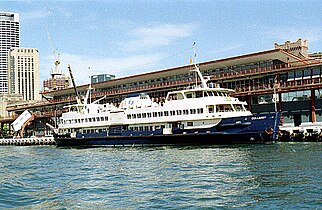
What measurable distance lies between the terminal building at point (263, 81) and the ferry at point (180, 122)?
152 inches

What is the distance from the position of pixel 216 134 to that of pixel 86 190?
83.2 ft

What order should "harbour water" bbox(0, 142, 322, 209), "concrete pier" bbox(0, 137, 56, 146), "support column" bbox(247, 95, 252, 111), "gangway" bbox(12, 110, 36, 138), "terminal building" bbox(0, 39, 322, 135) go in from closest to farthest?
"harbour water" bbox(0, 142, 322, 209) → "terminal building" bbox(0, 39, 322, 135) → "support column" bbox(247, 95, 252, 111) → "concrete pier" bbox(0, 137, 56, 146) → "gangway" bbox(12, 110, 36, 138)

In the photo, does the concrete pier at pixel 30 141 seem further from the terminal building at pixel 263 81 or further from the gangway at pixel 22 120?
the terminal building at pixel 263 81

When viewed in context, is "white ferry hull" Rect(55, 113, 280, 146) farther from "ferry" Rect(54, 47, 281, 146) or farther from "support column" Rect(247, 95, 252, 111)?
"support column" Rect(247, 95, 252, 111)

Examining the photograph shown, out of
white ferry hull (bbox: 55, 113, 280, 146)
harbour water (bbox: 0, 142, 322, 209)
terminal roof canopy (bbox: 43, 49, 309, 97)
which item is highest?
terminal roof canopy (bbox: 43, 49, 309, 97)

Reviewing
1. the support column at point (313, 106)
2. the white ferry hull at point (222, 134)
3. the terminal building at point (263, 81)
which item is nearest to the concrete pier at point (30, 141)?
the terminal building at point (263, 81)

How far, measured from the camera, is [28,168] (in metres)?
31.7

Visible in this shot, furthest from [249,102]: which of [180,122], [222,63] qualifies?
[180,122]

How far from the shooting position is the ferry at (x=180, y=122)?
142ft

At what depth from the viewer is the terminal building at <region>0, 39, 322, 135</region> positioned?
5806 centimetres

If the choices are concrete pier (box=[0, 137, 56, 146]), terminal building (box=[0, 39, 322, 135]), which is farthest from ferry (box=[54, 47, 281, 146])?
concrete pier (box=[0, 137, 56, 146])

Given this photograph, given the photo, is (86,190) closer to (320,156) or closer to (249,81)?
(320,156)

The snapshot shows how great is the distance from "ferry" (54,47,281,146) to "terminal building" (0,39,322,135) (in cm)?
387

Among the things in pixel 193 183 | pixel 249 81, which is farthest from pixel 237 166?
pixel 249 81
